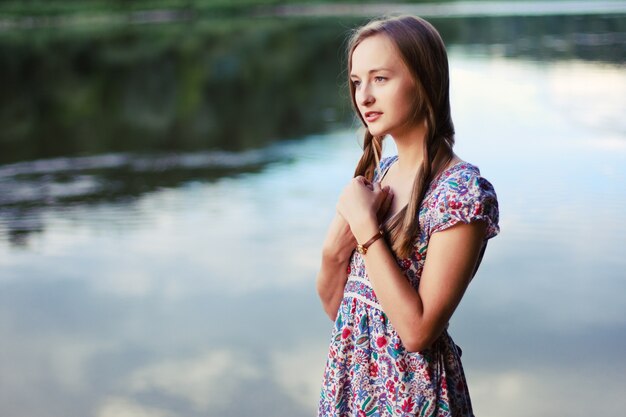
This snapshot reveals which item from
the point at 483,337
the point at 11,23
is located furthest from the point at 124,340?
the point at 11,23

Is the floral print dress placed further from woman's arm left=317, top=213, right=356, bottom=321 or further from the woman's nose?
the woman's nose

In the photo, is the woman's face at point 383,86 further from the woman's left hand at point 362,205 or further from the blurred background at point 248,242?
the blurred background at point 248,242

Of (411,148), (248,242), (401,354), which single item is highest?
(248,242)

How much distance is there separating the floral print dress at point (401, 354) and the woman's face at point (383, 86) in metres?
0.12

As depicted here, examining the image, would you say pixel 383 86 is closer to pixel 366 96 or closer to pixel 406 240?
pixel 366 96

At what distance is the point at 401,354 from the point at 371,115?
390mm

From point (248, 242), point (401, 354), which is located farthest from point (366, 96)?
point (248, 242)

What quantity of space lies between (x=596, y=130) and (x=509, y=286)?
206 inches

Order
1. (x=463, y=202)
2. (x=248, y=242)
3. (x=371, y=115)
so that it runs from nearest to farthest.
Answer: (x=463, y=202)
(x=371, y=115)
(x=248, y=242)

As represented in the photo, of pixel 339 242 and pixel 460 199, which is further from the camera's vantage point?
pixel 339 242

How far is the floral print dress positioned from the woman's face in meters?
0.12

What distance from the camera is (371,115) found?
1605mm

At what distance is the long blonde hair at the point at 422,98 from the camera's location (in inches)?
A: 60.9

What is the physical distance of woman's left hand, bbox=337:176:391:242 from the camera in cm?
156
